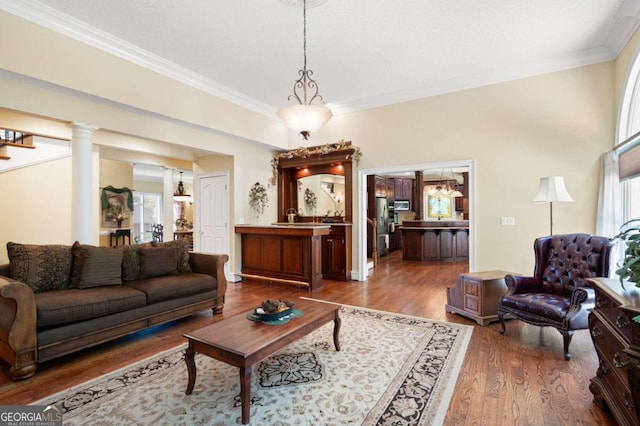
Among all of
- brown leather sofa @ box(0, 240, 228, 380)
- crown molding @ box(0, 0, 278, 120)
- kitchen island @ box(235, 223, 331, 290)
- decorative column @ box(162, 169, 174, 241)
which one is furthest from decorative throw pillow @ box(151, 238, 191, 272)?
decorative column @ box(162, 169, 174, 241)

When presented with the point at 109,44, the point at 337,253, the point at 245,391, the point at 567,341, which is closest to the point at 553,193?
the point at 567,341

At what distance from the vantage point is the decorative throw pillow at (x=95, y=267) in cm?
315

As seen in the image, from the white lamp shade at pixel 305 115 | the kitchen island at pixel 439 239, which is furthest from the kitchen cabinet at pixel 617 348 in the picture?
the kitchen island at pixel 439 239

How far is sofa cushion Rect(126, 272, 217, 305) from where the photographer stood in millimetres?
3338

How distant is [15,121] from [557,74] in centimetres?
818

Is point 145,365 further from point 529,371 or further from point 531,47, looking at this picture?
point 531,47

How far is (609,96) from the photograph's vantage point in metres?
4.11

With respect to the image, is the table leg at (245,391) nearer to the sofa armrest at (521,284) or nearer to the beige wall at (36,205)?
the sofa armrest at (521,284)

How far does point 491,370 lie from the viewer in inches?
101

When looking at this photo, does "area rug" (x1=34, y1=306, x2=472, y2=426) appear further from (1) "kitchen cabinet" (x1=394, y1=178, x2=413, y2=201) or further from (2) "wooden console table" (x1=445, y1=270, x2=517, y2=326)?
(1) "kitchen cabinet" (x1=394, y1=178, x2=413, y2=201)

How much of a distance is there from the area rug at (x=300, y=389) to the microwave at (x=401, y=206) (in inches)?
333

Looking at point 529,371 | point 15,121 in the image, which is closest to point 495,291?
point 529,371

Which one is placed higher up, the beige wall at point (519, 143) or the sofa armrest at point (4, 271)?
the beige wall at point (519, 143)

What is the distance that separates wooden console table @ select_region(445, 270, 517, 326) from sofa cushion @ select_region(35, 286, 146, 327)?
373 centimetres
